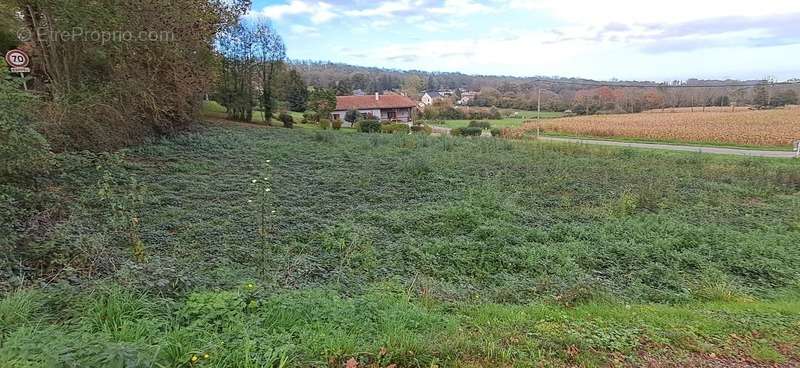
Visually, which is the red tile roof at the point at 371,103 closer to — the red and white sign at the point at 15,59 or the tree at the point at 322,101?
the tree at the point at 322,101

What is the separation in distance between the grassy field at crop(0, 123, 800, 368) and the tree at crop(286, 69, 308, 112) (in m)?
34.0

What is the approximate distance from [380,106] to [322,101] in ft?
33.4

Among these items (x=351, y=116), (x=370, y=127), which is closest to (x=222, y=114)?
(x=370, y=127)

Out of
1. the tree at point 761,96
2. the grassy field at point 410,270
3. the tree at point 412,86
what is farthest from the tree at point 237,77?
the tree at point 761,96

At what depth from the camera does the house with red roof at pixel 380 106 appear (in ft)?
175

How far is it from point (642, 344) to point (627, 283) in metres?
2.74

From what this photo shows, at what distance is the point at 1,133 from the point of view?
5012 millimetres

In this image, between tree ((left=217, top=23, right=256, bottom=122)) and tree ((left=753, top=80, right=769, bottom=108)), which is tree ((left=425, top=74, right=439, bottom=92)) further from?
tree ((left=217, top=23, right=256, bottom=122))

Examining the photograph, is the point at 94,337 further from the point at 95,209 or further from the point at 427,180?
the point at 427,180

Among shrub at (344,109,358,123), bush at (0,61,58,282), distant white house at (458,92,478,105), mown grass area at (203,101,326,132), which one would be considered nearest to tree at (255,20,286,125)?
mown grass area at (203,101,326,132)

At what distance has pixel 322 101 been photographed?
46281 millimetres

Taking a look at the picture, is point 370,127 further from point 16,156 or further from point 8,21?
point 16,156

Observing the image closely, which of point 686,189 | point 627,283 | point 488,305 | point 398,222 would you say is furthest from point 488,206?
point 686,189

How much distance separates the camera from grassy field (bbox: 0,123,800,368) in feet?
8.78
